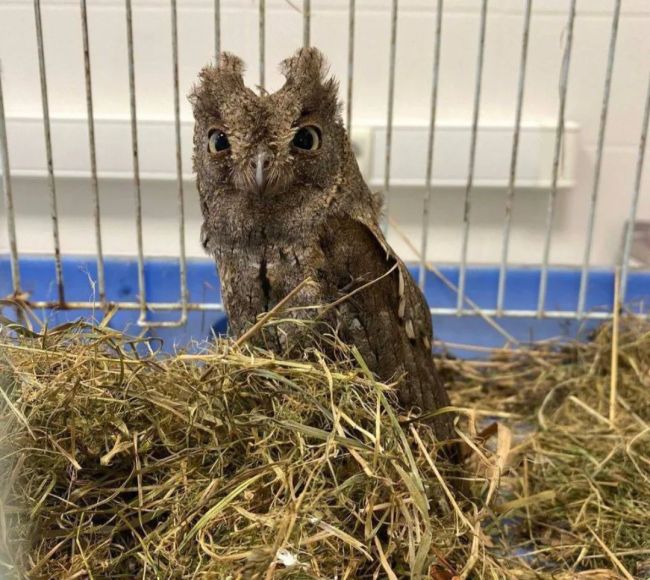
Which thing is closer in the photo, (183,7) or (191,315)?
(191,315)

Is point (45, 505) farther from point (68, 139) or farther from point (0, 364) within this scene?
point (68, 139)

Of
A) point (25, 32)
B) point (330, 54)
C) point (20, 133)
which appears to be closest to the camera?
point (25, 32)

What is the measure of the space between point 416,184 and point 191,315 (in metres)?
0.88

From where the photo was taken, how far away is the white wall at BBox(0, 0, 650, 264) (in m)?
1.98

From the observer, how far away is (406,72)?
215 centimetres

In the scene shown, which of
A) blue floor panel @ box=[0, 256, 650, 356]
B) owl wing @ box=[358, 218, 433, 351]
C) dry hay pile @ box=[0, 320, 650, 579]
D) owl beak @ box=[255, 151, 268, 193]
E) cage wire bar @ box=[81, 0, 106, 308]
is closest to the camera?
dry hay pile @ box=[0, 320, 650, 579]

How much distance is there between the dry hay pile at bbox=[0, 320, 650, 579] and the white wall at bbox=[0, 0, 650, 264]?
3.87 feet

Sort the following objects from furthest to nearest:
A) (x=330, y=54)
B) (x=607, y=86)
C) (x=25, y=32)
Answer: (x=330, y=54)
(x=25, y=32)
(x=607, y=86)

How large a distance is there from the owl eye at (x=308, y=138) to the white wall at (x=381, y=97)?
1.00m

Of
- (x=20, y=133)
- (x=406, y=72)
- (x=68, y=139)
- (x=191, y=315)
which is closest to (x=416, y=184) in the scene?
(x=406, y=72)

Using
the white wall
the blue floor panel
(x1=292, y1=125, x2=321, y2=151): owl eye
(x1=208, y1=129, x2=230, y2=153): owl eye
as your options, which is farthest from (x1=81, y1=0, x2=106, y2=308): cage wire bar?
(x1=292, y1=125, x2=321, y2=151): owl eye

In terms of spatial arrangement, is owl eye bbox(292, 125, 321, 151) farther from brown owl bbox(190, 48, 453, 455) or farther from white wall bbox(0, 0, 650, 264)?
white wall bbox(0, 0, 650, 264)

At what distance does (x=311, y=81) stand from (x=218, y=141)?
0.59 feet

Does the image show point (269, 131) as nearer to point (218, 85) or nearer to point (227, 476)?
point (218, 85)
